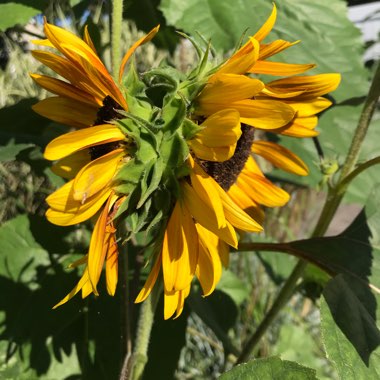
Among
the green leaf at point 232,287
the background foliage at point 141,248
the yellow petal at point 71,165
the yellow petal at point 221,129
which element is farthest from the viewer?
the green leaf at point 232,287

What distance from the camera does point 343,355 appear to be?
57 cm

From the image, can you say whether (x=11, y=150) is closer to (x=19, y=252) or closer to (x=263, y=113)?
(x=19, y=252)

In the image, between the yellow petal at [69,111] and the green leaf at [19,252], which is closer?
the yellow petal at [69,111]

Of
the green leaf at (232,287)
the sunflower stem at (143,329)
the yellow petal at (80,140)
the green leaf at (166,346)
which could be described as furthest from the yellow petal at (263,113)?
the green leaf at (232,287)

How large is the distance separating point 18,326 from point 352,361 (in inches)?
15.5

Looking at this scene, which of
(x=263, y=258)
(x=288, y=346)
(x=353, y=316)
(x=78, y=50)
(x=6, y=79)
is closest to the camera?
(x=78, y=50)

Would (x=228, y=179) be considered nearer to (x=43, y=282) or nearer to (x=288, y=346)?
(x=43, y=282)

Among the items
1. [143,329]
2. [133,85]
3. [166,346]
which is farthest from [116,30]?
[166,346]

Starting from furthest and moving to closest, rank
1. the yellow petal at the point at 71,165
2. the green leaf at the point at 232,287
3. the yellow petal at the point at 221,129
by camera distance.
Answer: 1. the green leaf at the point at 232,287
2. the yellow petal at the point at 71,165
3. the yellow petal at the point at 221,129

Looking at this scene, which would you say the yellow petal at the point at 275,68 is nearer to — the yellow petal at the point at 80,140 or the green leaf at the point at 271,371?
the yellow petal at the point at 80,140

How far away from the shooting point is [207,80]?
1.77 feet

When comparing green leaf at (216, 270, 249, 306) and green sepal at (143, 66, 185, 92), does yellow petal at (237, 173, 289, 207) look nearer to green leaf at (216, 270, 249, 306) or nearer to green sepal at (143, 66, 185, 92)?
green sepal at (143, 66, 185, 92)

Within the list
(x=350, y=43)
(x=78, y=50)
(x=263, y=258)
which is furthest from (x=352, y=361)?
(x=263, y=258)

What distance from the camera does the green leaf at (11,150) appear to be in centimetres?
69
